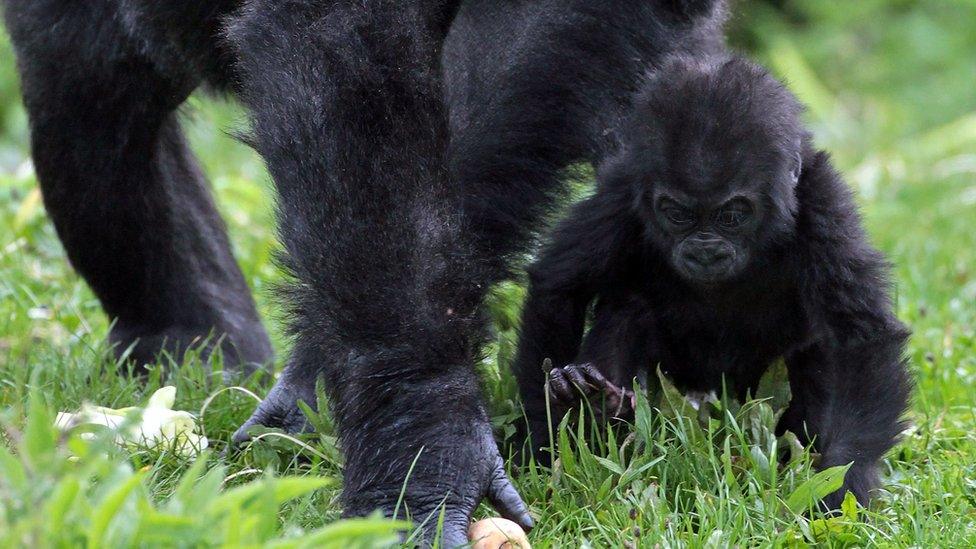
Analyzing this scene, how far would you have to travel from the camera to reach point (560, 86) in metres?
3.00

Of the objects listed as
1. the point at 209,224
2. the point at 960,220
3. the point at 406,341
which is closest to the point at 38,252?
A: the point at 209,224

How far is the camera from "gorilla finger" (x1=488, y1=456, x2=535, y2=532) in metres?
2.37

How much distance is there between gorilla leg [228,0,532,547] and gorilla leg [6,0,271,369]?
102cm

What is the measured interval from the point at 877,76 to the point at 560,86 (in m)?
6.94

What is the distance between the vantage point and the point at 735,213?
111 inches

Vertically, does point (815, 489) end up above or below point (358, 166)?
below

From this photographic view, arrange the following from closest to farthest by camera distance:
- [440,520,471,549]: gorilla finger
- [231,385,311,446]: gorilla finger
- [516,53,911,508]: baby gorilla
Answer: [440,520,471,549]: gorilla finger
[516,53,911,508]: baby gorilla
[231,385,311,446]: gorilla finger

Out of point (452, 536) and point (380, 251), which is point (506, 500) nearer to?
point (452, 536)

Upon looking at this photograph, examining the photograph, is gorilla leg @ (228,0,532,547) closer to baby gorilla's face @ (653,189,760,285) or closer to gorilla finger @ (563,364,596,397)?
gorilla finger @ (563,364,596,397)

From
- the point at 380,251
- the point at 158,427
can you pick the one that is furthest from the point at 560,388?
the point at 158,427

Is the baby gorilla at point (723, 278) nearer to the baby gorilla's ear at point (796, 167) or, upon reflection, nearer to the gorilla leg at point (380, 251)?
the baby gorilla's ear at point (796, 167)

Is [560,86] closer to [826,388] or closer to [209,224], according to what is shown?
[826,388]

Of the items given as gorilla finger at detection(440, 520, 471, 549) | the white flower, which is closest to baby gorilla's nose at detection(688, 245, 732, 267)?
gorilla finger at detection(440, 520, 471, 549)

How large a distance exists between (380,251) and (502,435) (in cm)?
78
